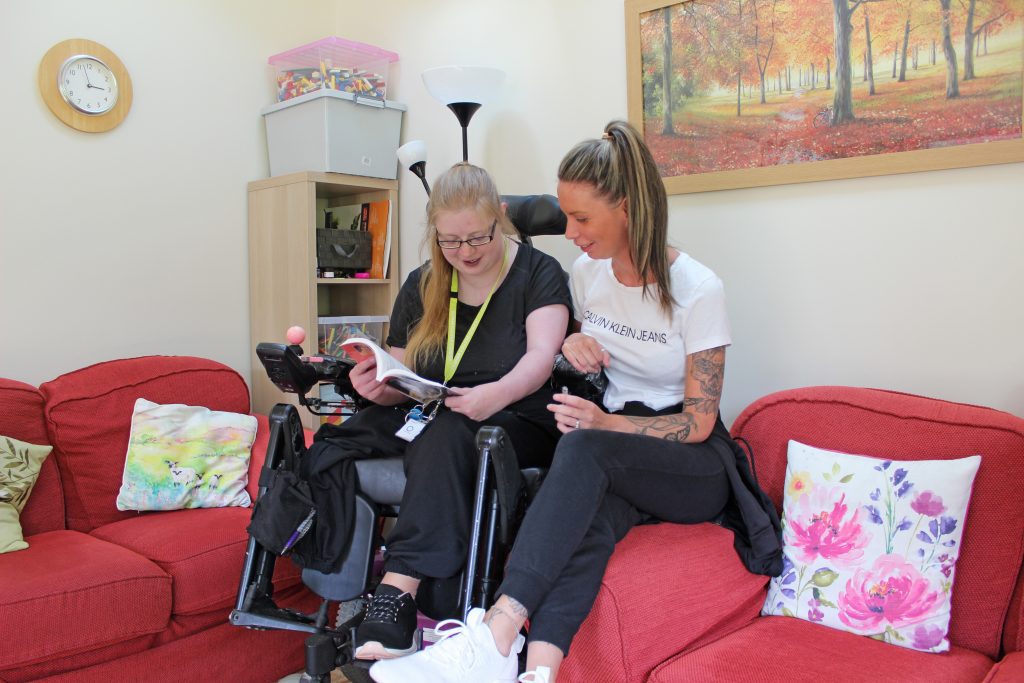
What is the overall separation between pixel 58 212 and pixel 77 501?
38.2 inches

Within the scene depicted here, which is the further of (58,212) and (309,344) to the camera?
(309,344)

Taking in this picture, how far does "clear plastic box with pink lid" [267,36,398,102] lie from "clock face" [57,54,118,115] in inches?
23.8

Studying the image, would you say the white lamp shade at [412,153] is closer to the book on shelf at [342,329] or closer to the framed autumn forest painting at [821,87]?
the book on shelf at [342,329]

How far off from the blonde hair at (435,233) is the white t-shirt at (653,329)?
1.00 ft

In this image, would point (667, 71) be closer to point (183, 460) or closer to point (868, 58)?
point (868, 58)

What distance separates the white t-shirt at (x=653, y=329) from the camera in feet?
6.14

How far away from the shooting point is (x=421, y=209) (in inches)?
127

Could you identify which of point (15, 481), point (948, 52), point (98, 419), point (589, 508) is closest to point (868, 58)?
point (948, 52)

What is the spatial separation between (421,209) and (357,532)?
1.61 meters

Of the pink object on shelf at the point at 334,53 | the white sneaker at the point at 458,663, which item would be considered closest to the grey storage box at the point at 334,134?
the pink object on shelf at the point at 334,53

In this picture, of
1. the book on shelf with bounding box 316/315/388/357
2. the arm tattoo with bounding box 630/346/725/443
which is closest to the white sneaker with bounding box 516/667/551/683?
the arm tattoo with bounding box 630/346/725/443

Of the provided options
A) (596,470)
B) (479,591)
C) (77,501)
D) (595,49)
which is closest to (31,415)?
(77,501)

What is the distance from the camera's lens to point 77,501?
2.36 m

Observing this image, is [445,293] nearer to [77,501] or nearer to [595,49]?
[595,49]
